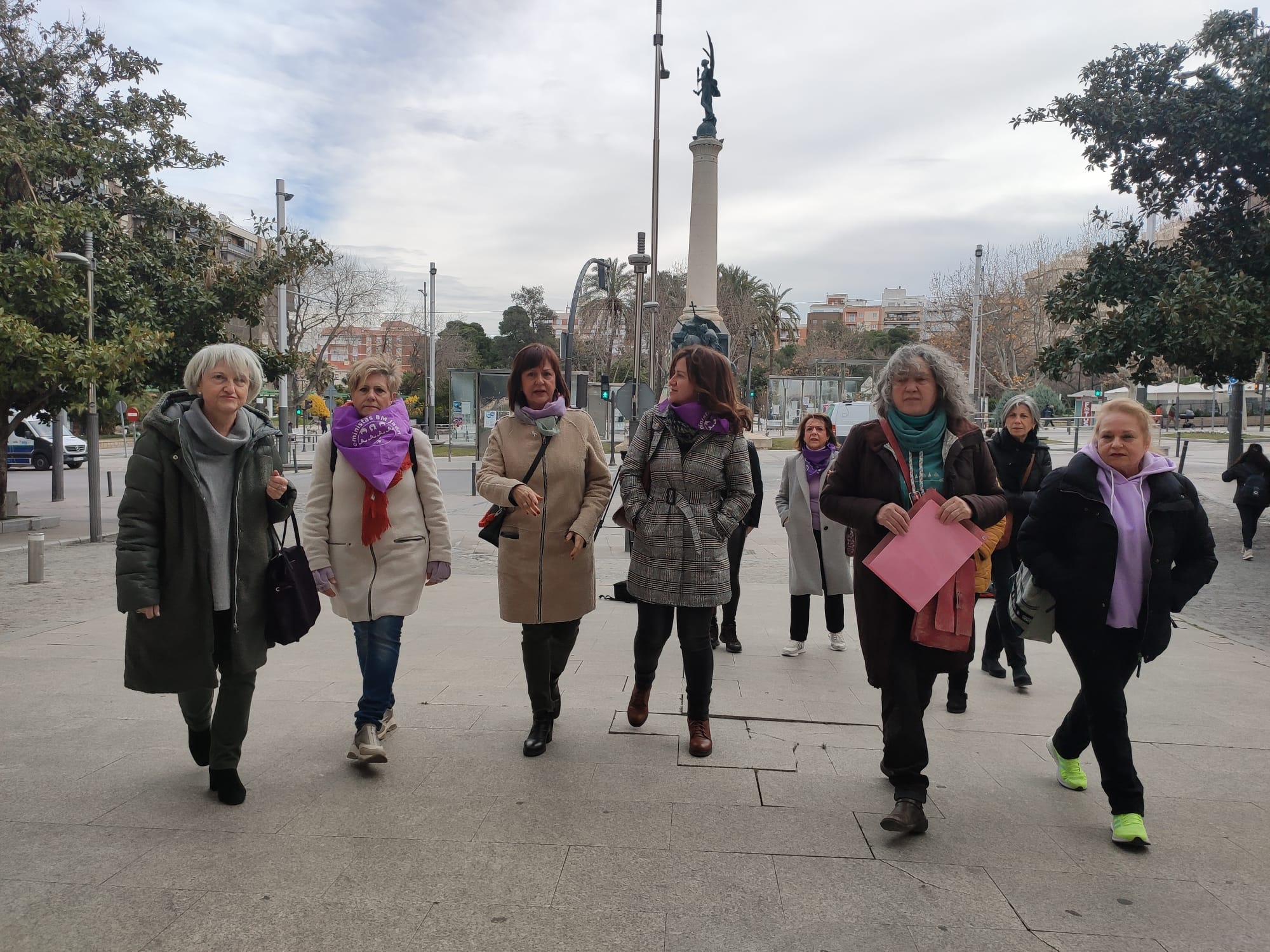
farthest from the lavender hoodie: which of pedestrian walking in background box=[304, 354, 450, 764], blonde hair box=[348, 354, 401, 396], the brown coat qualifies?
blonde hair box=[348, 354, 401, 396]

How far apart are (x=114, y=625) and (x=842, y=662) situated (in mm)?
5697

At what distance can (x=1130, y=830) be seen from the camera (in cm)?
320

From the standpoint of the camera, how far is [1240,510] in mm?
11750

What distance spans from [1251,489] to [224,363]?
495 inches

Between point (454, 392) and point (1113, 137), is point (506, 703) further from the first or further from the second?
point (454, 392)

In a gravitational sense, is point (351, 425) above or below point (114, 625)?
above

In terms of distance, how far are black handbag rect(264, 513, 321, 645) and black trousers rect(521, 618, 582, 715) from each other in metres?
0.95

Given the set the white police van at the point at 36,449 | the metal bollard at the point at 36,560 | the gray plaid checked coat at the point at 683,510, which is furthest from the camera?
the white police van at the point at 36,449

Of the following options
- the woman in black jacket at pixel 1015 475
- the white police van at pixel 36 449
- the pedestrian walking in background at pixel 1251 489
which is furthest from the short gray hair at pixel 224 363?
the white police van at pixel 36 449

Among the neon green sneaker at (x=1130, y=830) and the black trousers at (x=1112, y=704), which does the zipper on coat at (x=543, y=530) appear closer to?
the black trousers at (x=1112, y=704)

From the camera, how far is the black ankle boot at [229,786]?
3428 mm

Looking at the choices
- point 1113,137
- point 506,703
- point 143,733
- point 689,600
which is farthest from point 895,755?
point 1113,137

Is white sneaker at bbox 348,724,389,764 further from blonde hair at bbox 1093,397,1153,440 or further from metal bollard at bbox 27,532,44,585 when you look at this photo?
metal bollard at bbox 27,532,44,585

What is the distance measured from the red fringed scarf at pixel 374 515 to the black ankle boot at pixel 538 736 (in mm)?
1102
